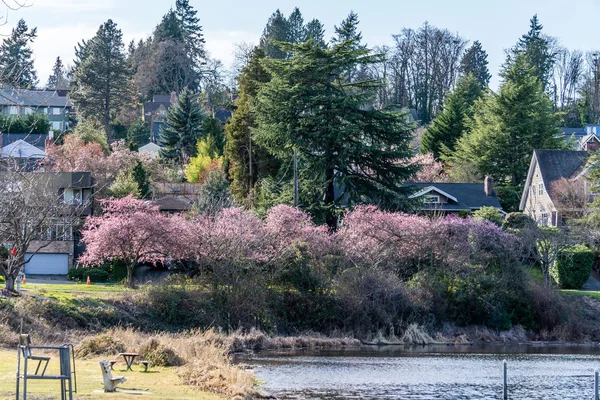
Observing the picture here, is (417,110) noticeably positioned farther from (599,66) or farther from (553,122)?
(553,122)

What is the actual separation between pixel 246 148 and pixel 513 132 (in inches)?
1052

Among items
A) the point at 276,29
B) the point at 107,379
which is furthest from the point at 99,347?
the point at 276,29

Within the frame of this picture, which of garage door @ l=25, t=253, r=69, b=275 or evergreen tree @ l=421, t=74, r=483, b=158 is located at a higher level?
evergreen tree @ l=421, t=74, r=483, b=158

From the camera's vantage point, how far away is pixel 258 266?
52625 mm

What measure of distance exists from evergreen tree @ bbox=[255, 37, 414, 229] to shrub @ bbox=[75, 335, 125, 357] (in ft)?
93.8

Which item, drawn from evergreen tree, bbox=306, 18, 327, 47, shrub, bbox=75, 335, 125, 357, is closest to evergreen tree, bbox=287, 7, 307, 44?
evergreen tree, bbox=306, 18, 327, 47

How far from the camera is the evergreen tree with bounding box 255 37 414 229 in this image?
2422 inches

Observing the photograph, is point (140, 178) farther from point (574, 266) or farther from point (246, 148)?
point (574, 266)

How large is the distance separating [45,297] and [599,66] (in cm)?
11053

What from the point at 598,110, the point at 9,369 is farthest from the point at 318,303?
the point at 598,110

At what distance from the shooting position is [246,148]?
234 feet

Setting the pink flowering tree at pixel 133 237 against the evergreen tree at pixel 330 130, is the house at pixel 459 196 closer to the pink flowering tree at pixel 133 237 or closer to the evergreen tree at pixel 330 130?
the evergreen tree at pixel 330 130

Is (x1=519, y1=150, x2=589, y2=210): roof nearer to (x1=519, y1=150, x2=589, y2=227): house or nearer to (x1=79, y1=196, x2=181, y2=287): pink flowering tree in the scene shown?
(x1=519, y1=150, x2=589, y2=227): house

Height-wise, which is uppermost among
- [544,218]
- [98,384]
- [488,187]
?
[488,187]
